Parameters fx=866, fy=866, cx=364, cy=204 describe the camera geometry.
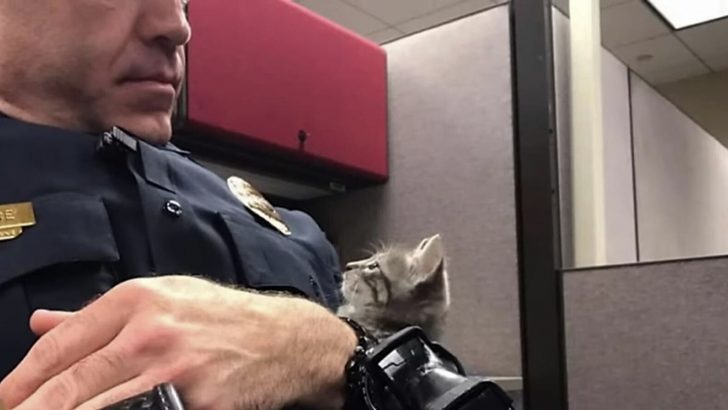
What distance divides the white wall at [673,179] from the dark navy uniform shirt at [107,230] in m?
1.08

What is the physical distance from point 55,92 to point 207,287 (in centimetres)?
24

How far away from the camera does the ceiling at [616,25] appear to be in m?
3.92

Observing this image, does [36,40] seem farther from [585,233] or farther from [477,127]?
[585,233]

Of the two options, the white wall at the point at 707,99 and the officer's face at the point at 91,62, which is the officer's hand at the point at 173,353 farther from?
the white wall at the point at 707,99

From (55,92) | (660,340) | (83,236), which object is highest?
(55,92)

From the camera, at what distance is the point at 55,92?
0.65 meters

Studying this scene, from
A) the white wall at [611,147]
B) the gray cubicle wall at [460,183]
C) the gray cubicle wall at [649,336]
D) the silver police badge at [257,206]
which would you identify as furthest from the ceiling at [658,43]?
the silver police badge at [257,206]

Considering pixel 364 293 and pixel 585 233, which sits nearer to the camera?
pixel 364 293

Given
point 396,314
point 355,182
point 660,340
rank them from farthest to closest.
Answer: point 355,182 → point 660,340 → point 396,314

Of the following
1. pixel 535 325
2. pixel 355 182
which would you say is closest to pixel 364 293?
pixel 535 325

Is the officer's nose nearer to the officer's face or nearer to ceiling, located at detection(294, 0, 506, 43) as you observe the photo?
the officer's face

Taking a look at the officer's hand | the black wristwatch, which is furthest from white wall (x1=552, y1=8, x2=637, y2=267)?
the black wristwatch

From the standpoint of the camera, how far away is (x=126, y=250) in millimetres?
616

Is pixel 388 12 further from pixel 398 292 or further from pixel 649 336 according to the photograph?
pixel 398 292
